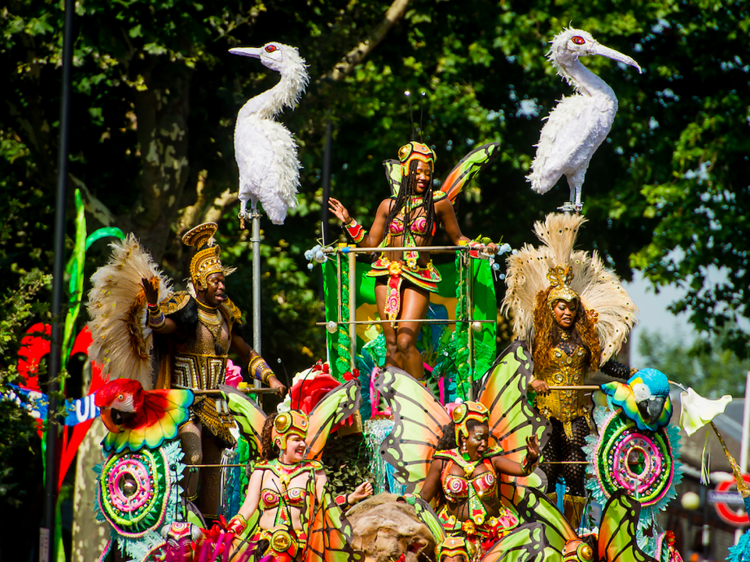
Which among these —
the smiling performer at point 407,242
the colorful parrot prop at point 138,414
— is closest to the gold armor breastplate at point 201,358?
the colorful parrot prop at point 138,414

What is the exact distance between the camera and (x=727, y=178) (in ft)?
→ 44.7

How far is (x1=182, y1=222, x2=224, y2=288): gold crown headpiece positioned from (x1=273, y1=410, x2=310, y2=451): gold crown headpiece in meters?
1.41

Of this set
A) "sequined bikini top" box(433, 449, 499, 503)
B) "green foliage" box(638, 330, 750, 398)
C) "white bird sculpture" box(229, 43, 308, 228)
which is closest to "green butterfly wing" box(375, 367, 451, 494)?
"sequined bikini top" box(433, 449, 499, 503)

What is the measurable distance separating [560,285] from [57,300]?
4.64 meters

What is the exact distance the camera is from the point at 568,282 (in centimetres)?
743

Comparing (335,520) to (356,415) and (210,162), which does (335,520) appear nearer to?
(356,415)

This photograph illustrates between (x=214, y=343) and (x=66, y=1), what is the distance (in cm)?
437

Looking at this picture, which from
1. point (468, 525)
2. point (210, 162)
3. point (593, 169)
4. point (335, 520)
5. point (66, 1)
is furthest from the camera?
point (593, 169)

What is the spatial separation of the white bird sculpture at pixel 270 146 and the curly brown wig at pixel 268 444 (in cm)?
212

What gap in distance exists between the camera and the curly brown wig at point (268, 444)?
6152mm

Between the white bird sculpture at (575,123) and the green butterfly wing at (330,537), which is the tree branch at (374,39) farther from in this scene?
the green butterfly wing at (330,537)

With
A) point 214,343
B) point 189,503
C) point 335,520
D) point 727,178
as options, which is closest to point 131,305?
point 214,343

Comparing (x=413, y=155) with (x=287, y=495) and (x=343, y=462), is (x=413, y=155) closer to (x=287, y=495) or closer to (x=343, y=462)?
(x=343, y=462)

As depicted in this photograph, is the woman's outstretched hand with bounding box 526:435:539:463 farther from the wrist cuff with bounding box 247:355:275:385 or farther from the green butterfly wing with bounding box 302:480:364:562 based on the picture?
the wrist cuff with bounding box 247:355:275:385
